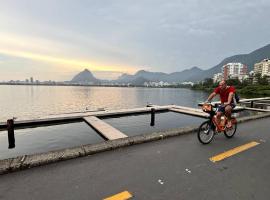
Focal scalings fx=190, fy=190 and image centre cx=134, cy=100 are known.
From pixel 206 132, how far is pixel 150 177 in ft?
10.5

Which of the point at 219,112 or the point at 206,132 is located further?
the point at 219,112


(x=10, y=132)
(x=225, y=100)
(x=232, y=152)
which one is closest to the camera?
(x=232, y=152)

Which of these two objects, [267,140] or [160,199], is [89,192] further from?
[267,140]

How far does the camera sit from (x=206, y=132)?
20.5 feet

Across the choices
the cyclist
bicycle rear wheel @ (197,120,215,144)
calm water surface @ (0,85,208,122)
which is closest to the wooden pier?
calm water surface @ (0,85,208,122)

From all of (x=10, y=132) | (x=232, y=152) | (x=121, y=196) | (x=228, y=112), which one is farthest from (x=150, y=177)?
(x=10, y=132)

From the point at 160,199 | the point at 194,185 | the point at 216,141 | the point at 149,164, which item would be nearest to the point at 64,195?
the point at 160,199

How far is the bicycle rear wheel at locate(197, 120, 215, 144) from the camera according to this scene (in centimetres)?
616

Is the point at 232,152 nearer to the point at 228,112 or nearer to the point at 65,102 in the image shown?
the point at 228,112

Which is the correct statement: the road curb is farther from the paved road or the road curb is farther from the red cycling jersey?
the red cycling jersey

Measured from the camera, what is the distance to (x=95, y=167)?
423cm

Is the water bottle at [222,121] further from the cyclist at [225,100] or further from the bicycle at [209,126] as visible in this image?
the cyclist at [225,100]

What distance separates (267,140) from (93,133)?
7314mm

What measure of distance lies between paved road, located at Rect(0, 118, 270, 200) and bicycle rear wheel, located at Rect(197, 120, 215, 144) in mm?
726
